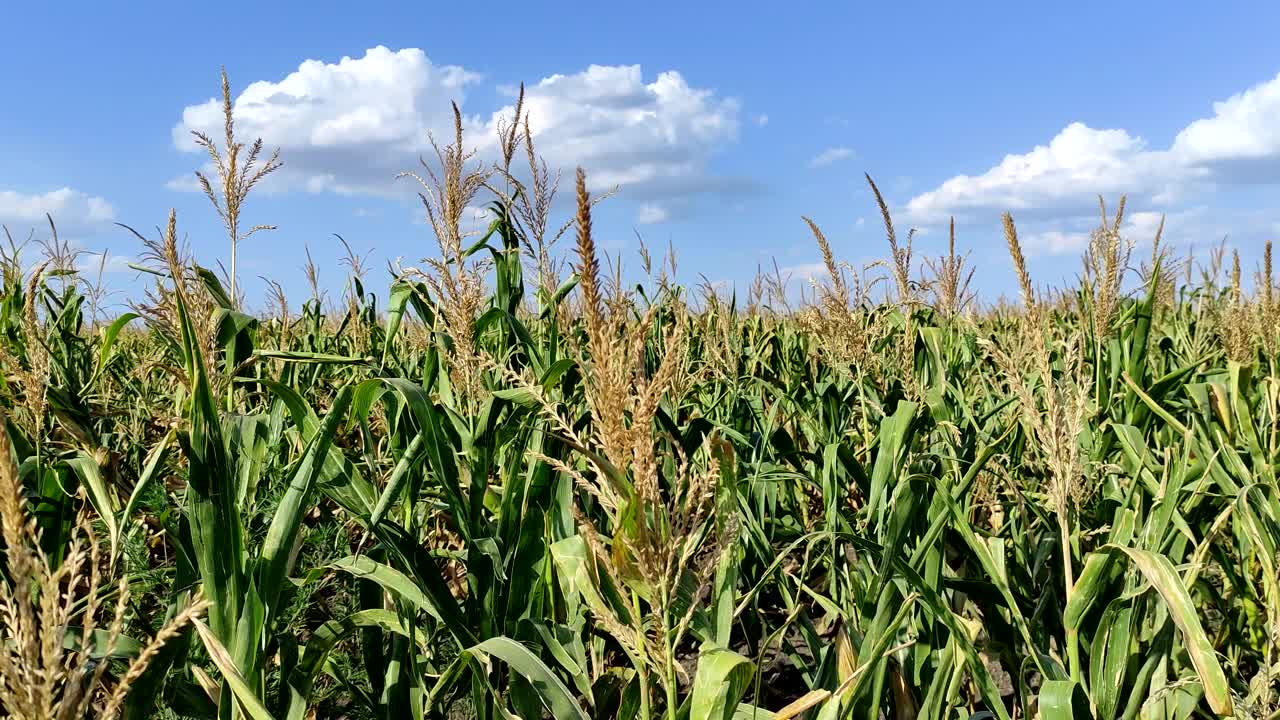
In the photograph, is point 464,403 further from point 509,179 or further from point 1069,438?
point 1069,438

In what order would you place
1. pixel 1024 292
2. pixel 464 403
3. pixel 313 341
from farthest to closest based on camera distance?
pixel 313 341
pixel 464 403
pixel 1024 292

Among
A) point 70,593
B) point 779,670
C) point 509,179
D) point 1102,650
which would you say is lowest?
point 779,670

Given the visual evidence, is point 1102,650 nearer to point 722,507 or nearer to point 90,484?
point 722,507

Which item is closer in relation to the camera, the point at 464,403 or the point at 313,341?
the point at 464,403

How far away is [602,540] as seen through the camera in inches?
61.6

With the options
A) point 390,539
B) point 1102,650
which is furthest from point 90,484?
point 1102,650

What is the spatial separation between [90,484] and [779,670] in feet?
5.81

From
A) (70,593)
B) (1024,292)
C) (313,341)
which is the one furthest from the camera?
(313,341)

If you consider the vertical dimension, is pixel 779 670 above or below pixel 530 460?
below

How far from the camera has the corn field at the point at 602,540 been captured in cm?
124

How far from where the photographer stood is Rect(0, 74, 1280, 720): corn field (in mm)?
1238

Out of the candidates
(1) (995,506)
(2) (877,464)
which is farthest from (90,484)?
(1) (995,506)

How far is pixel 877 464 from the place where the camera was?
2.17m

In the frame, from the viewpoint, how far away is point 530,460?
6.55ft
